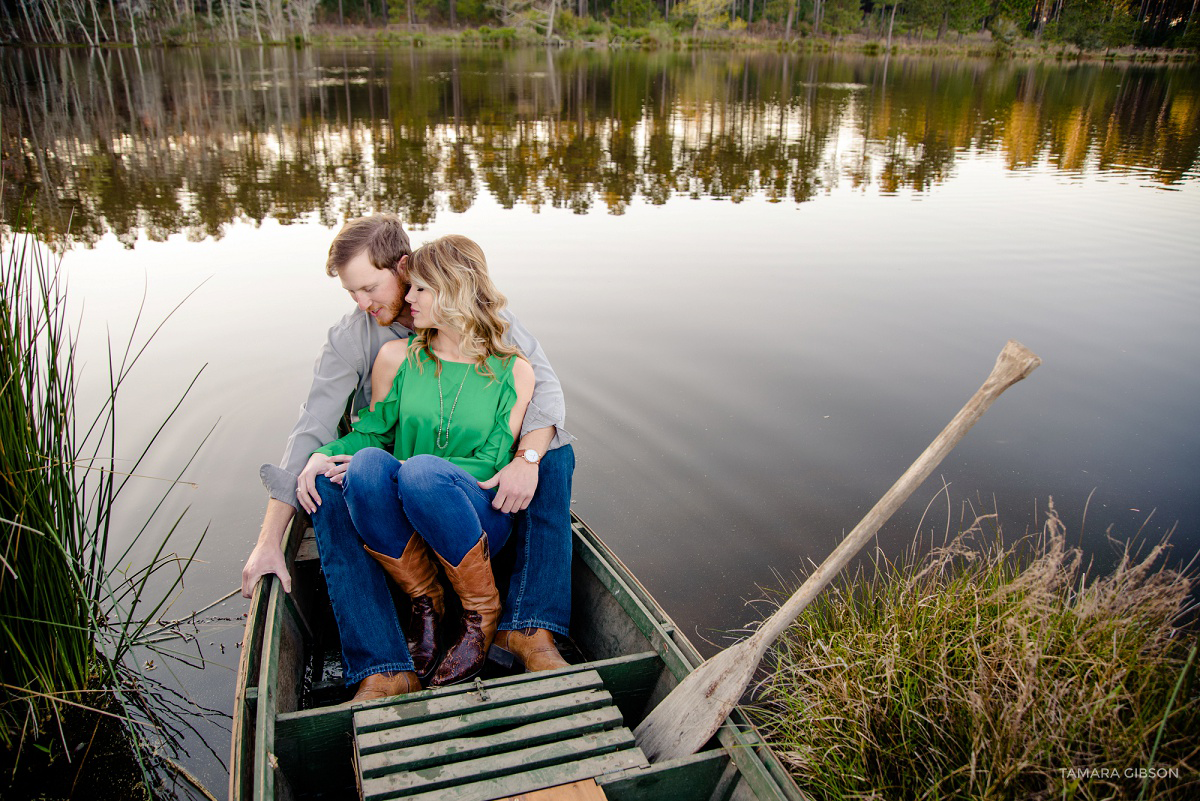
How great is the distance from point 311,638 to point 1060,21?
54508 mm

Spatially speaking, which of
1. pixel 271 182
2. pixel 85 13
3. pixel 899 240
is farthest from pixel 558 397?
pixel 85 13

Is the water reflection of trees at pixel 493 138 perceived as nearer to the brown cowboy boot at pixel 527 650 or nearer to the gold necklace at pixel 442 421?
the gold necklace at pixel 442 421

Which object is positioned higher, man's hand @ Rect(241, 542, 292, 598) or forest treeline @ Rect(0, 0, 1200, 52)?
forest treeline @ Rect(0, 0, 1200, 52)

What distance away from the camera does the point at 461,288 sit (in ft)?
8.34

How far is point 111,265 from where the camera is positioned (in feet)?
24.8

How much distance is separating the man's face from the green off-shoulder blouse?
208 mm

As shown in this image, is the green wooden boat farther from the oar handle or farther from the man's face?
the man's face

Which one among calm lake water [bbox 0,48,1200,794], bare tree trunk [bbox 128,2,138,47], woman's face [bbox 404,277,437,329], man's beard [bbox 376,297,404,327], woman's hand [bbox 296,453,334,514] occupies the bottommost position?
calm lake water [bbox 0,48,1200,794]

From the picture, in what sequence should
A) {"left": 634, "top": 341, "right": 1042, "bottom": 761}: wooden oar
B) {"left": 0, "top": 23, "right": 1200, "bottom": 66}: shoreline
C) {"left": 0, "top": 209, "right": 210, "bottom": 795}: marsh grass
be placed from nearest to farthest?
{"left": 634, "top": 341, "right": 1042, "bottom": 761}: wooden oar < {"left": 0, "top": 209, "right": 210, "bottom": 795}: marsh grass < {"left": 0, "top": 23, "right": 1200, "bottom": 66}: shoreline

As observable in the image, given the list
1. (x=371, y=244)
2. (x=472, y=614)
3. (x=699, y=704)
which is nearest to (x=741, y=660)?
(x=699, y=704)

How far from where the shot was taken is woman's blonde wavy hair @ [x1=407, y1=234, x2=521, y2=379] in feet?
8.33

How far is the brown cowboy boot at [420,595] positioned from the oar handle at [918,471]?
1071mm

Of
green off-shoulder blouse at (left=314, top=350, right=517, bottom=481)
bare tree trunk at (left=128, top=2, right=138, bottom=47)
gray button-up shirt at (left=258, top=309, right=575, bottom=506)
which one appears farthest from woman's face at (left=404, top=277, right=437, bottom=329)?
bare tree trunk at (left=128, top=2, right=138, bottom=47)

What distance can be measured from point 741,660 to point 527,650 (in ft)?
2.52
